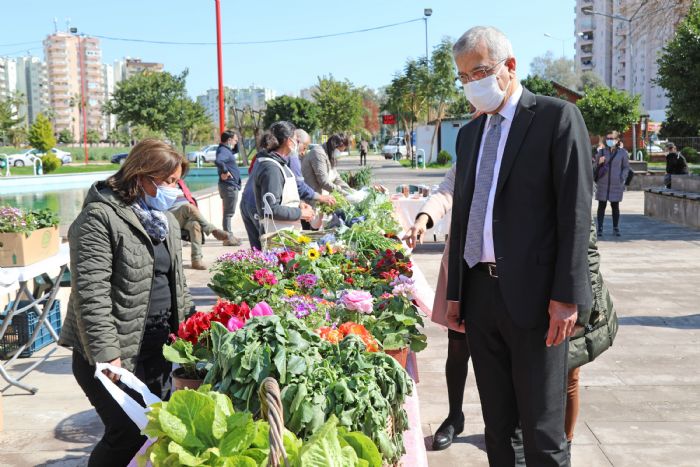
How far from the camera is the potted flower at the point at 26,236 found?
204 inches

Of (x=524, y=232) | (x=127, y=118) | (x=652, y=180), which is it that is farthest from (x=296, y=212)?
(x=127, y=118)

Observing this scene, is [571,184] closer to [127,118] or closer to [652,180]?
[652,180]

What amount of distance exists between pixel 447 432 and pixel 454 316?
1521 mm

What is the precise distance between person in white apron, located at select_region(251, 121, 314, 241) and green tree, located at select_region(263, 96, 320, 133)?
4713 cm

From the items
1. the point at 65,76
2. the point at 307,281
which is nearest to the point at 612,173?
the point at 307,281

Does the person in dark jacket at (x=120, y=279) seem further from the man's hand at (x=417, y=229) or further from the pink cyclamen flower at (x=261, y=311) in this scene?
the man's hand at (x=417, y=229)

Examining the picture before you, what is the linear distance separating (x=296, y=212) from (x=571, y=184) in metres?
3.58

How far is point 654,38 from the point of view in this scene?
2164 cm

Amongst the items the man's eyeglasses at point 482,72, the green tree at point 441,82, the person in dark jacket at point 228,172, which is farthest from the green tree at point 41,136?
the man's eyeglasses at point 482,72

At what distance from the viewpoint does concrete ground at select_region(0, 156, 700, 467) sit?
4.16m

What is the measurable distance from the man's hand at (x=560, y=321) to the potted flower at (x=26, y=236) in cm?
393

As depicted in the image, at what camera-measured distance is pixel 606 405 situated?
A: 193 inches

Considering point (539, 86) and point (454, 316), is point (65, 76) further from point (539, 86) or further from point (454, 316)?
point (454, 316)

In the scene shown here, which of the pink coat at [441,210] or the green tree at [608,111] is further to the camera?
the green tree at [608,111]
